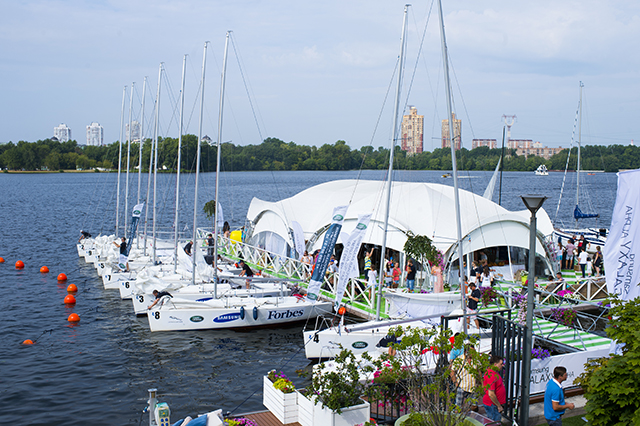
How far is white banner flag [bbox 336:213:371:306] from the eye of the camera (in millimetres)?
19406

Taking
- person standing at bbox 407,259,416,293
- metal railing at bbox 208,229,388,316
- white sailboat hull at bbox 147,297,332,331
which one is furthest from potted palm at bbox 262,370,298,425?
person standing at bbox 407,259,416,293

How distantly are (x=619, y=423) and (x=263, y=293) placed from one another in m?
18.7

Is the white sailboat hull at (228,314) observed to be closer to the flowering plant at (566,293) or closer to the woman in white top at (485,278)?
the woman in white top at (485,278)

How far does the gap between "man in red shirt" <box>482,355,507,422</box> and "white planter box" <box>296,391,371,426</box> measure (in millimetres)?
2437

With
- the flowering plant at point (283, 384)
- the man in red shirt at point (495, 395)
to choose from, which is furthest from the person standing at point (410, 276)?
the flowering plant at point (283, 384)

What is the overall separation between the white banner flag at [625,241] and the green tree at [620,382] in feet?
13.1

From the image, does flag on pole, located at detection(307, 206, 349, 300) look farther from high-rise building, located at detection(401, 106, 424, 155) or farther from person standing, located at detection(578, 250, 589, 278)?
high-rise building, located at detection(401, 106, 424, 155)

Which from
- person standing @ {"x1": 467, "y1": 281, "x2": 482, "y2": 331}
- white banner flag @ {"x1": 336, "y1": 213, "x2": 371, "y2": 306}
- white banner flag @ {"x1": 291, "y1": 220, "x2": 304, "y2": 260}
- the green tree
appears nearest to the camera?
the green tree

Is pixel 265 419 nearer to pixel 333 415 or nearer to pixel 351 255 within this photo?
pixel 333 415

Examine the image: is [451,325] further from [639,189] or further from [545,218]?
[545,218]

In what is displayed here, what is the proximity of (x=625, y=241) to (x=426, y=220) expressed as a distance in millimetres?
13862

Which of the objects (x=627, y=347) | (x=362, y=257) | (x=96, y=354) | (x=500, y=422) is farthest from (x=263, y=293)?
(x=627, y=347)

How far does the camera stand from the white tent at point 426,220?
82.8 feet

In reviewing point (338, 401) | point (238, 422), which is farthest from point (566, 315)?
point (238, 422)
